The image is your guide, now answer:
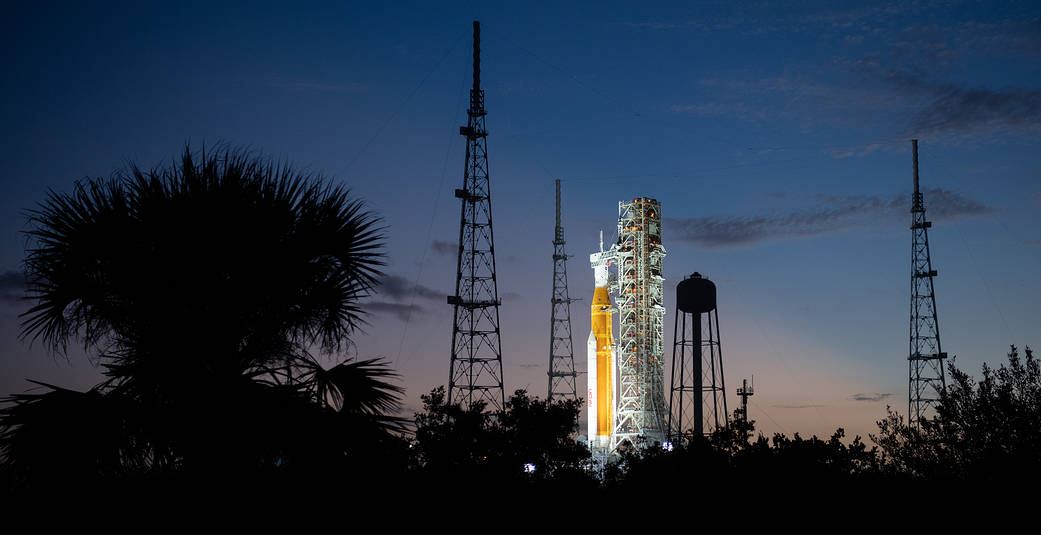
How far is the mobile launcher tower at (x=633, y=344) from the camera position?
77.7 m

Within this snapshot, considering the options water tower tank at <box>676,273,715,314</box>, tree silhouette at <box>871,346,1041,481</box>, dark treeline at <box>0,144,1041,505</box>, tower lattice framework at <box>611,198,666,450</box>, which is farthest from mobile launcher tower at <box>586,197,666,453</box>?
dark treeline at <box>0,144,1041,505</box>

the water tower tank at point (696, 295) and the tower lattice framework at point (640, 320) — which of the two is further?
the tower lattice framework at point (640, 320)

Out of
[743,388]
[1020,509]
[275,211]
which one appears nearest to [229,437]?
[275,211]

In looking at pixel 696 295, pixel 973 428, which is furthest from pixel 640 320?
pixel 973 428

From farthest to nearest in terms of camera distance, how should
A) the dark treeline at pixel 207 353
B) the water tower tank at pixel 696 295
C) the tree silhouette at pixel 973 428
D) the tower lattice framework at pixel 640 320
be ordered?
the tower lattice framework at pixel 640 320 < the water tower tank at pixel 696 295 < the tree silhouette at pixel 973 428 < the dark treeline at pixel 207 353

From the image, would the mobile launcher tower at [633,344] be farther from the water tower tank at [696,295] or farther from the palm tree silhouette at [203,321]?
the palm tree silhouette at [203,321]

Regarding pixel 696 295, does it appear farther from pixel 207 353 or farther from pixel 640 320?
pixel 207 353

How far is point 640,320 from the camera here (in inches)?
3056

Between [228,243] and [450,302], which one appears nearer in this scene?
[228,243]

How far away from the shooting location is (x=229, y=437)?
8.02 m

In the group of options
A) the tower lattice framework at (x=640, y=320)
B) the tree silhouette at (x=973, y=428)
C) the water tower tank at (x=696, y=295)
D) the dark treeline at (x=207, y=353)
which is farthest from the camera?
the tower lattice framework at (x=640, y=320)

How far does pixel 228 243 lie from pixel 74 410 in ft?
7.03

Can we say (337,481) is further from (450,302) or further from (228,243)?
(450,302)

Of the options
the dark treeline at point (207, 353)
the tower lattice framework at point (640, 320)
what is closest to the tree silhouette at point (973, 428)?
the dark treeline at point (207, 353)
